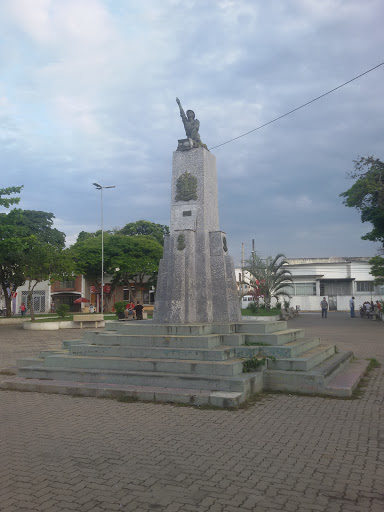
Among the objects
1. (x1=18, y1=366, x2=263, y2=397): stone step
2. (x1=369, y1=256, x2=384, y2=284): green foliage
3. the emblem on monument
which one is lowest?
(x1=18, y1=366, x2=263, y2=397): stone step

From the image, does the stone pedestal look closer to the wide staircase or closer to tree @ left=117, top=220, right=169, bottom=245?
the wide staircase

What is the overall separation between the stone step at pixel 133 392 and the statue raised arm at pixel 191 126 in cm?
626

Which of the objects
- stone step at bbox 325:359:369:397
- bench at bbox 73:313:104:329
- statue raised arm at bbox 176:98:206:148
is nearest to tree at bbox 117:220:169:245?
bench at bbox 73:313:104:329

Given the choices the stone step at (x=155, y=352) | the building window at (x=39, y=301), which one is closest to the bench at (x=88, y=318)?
the stone step at (x=155, y=352)

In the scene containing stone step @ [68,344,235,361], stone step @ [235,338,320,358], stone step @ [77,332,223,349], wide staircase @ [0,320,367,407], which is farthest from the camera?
stone step @ [77,332,223,349]

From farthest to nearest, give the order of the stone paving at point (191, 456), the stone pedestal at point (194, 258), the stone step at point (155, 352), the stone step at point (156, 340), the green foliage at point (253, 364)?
1. the stone pedestal at point (194, 258)
2. the stone step at point (156, 340)
3. the stone step at point (155, 352)
4. the green foliage at point (253, 364)
5. the stone paving at point (191, 456)

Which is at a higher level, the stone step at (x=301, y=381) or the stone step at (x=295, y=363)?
the stone step at (x=295, y=363)

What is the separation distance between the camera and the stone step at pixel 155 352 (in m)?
7.29

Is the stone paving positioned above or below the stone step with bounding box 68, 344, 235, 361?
below

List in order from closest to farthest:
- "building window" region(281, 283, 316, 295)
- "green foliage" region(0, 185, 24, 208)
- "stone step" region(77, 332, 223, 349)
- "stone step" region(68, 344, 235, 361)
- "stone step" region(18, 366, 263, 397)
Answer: "stone step" region(18, 366, 263, 397)
"stone step" region(68, 344, 235, 361)
"stone step" region(77, 332, 223, 349)
"green foliage" region(0, 185, 24, 208)
"building window" region(281, 283, 316, 295)

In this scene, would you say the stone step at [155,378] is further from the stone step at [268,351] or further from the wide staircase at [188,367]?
the stone step at [268,351]

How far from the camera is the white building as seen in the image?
45.9 meters

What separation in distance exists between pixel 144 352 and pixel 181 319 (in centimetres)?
183

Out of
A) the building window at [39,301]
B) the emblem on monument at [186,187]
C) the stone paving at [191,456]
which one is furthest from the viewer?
the building window at [39,301]
